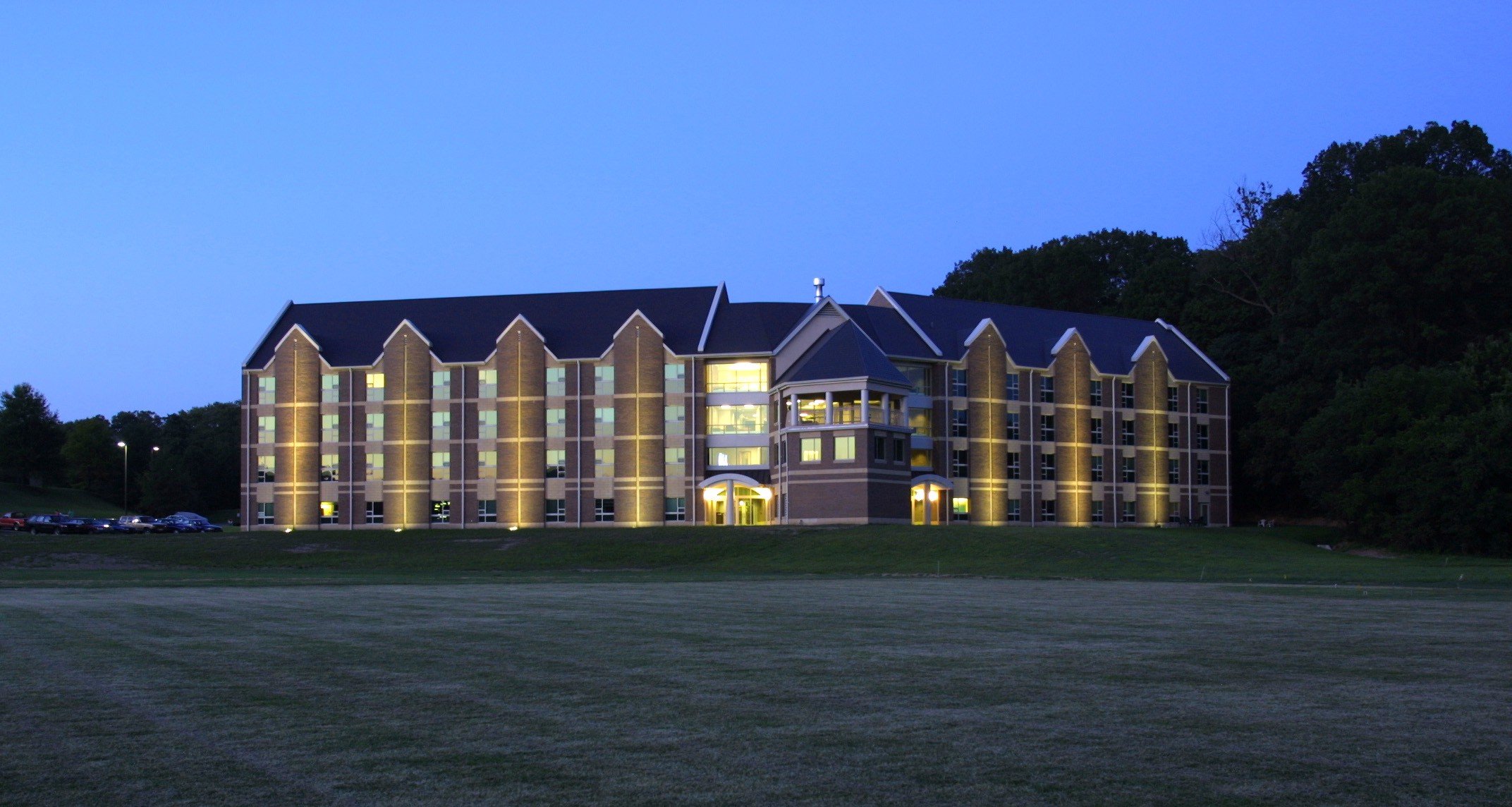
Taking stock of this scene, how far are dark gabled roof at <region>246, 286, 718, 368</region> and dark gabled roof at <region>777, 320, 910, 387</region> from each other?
11.6m

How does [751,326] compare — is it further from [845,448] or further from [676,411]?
[845,448]

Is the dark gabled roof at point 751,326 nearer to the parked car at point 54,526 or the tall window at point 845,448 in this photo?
the tall window at point 845,448

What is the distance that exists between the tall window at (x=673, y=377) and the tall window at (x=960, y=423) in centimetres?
1886

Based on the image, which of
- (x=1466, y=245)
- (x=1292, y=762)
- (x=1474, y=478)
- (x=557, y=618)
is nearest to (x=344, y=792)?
(x=1292, y=762)

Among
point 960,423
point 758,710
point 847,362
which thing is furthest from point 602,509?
point 758,710

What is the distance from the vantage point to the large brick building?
96625 mm

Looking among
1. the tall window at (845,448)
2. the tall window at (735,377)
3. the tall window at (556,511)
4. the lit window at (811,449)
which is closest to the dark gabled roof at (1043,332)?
the tall window at (735,377)

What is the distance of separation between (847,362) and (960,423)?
533 inches

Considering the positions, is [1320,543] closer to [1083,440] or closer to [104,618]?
[1083,440]

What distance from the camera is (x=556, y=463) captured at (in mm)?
100500

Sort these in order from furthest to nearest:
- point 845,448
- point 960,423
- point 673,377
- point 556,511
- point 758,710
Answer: point 556,511 < point 673,377 < point 960,423 < point 845,448 < point 758,710

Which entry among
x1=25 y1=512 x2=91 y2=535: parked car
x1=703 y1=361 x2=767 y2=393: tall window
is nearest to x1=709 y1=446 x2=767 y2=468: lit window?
x1=703 y1=361 x2=767 y2=393: tall window

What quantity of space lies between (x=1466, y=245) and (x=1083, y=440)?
29.5m

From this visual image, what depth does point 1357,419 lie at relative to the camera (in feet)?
283
